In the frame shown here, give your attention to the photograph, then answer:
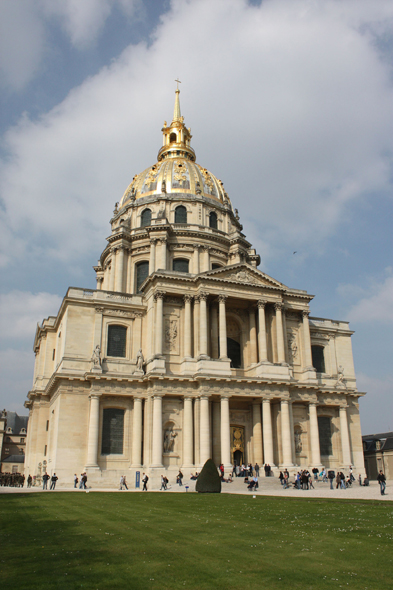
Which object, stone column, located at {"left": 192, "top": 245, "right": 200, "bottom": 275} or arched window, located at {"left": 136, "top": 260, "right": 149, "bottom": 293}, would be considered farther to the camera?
arched window, located at {"left": 136, "top": 260, "right": 149, "bottom": 293}

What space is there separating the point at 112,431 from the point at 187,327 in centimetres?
1080

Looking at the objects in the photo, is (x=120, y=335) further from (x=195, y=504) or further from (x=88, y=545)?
(x=88, y=545)

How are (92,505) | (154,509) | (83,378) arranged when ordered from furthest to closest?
1. (83,378)
2. (92,505)
3. (154,509)

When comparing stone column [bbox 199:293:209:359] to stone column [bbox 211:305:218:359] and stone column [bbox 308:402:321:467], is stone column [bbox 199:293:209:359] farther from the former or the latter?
stone column [bbox 308:402:321:467]

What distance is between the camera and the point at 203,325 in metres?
43.8

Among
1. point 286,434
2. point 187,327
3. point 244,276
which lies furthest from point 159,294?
point 286,434

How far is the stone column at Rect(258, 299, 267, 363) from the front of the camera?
1785 inches

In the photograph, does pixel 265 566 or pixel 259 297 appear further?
pixel 259 297

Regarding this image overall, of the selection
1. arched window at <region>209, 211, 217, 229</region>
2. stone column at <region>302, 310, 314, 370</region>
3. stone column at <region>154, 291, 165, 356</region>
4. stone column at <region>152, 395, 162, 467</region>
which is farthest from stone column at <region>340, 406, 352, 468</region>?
arched window at <region>209, 211, 217, 229</region>

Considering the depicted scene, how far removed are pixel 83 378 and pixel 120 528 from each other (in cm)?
2879

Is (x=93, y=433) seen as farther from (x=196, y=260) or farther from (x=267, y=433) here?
(x=196, y=260)

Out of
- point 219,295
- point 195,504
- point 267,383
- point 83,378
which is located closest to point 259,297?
point 219,295

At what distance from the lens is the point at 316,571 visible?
31.0ft

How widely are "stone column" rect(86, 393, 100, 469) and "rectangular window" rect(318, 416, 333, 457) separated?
2147 centimetres
